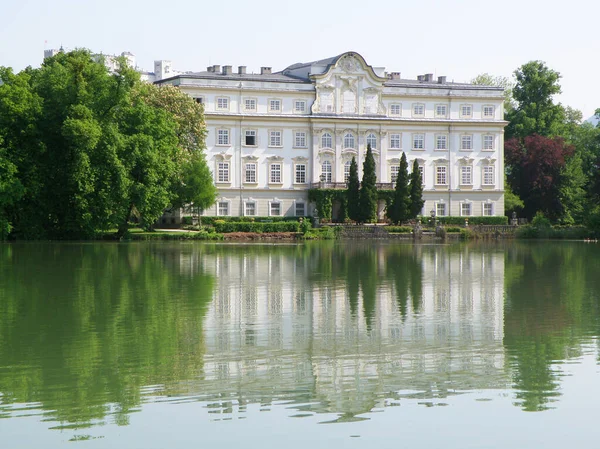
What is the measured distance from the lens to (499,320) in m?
17.4

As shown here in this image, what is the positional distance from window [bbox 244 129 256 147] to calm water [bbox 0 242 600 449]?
139ft

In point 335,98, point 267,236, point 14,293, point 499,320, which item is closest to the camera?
point 499,320

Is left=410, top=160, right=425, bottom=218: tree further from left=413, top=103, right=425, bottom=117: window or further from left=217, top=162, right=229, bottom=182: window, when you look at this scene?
left=217, top=162, right=229, bottom=182: window

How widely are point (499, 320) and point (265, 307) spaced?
4748 mm

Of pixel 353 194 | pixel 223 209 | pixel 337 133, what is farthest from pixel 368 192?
pixel 223 209

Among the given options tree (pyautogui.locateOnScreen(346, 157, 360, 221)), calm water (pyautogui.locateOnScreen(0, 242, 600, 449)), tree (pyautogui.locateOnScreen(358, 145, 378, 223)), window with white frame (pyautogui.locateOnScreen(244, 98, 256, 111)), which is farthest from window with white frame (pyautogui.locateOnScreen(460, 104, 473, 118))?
calm water (pyautogui.locateOnScreen(0, 242, 600, 449))

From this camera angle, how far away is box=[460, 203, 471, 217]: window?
2805 inches

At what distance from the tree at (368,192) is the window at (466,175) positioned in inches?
408

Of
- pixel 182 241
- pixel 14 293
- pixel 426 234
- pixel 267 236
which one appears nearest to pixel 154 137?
pixel 182 241

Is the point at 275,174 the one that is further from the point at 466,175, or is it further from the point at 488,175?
the point at 488,175

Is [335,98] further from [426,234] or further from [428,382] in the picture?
[428,382]

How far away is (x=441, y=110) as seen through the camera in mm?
70750

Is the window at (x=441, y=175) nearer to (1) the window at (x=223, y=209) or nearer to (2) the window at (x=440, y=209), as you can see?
(2) the window at (x=440, y=209)

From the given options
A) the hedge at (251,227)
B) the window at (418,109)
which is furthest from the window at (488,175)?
the hedge at (251,227)
